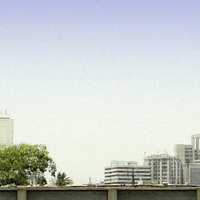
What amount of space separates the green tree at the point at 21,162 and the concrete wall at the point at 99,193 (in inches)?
2634

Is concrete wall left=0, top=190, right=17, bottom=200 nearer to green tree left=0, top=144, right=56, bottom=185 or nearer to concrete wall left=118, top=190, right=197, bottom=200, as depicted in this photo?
concrete wall left=118, top=190, right=197, bottom=200

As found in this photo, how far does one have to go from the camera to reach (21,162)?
4011 inches

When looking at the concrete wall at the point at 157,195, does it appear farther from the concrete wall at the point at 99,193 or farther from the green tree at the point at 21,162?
the green tree at the point at 21,162

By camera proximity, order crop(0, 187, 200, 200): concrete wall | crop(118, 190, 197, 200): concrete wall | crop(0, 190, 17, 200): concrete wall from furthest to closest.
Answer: crop(118, 190, 197, 200): concrete wall < crop(0, 187, 200, 200): concrete wall < crop(0, 190, 17, 200): concrete wall

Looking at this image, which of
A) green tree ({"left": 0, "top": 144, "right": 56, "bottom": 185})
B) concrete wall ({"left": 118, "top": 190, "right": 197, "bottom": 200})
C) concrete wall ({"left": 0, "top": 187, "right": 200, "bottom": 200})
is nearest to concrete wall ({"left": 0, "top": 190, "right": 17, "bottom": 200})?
concrete wall ({"left": 0, "top": 187, "right": 200, "bottom": 200})

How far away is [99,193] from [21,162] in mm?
67519

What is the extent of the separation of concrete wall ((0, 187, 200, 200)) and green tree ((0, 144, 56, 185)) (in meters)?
66.9

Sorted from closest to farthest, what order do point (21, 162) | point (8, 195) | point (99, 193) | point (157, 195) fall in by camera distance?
point (8, 195) → point (99, 193) → point (157, 195) → point (21, 162)

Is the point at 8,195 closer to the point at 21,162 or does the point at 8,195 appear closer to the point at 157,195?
the point at 157,195

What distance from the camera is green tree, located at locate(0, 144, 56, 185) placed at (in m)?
102

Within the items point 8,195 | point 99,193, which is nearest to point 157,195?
point 99,193

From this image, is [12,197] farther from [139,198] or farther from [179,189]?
[179,189]

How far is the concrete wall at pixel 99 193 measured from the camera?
35.3 m

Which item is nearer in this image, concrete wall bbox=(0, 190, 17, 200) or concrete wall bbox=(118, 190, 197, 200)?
concrete wall bbox=(0, 190, 17, 200)
